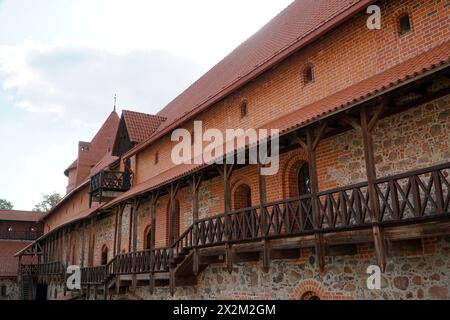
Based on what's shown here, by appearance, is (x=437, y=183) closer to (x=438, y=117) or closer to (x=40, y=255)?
(x=438, y=117)

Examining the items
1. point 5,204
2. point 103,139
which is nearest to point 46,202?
point 5,204

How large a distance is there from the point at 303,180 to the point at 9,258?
3265 centimetres

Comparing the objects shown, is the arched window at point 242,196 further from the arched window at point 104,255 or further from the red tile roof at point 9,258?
the red tile roof at point 9,258

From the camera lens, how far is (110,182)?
20500 mm

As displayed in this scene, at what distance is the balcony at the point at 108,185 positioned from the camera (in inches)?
792

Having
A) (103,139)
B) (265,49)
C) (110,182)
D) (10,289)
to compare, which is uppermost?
(103,139)

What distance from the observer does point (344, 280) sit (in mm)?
9164

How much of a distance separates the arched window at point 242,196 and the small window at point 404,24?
6.19 metres

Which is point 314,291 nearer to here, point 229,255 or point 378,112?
point 229,255

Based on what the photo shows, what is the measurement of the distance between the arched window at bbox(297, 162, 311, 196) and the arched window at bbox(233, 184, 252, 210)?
7.68ft
